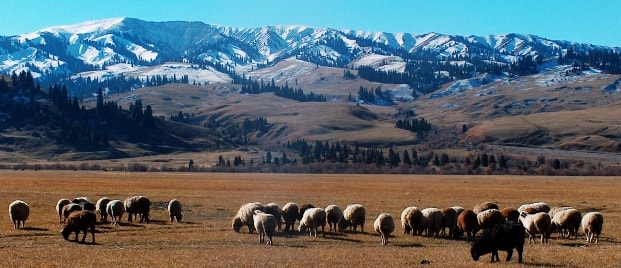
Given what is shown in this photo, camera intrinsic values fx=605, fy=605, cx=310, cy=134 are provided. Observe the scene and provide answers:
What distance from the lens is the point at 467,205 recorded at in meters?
55.9

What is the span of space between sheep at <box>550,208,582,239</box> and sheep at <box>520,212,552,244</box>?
70.4 inches

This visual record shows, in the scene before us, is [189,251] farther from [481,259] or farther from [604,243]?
[604,243]

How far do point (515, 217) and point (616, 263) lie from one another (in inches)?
456

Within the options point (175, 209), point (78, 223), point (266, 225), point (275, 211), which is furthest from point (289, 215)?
point (78, 223)

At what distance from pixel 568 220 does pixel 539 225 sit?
2.91 m

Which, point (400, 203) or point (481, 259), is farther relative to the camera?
point (400, 203)

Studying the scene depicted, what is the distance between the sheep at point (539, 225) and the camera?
1230 inches

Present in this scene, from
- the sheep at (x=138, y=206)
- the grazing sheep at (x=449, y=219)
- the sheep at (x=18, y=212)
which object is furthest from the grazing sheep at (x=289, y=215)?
the sheep at (x=18, y=212)

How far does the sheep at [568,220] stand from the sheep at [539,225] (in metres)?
1.79

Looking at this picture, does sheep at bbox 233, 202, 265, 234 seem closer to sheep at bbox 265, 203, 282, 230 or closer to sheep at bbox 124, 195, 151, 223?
sheep at bbox 265, 203, 282, 230

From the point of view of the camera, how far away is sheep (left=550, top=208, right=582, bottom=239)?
108ft

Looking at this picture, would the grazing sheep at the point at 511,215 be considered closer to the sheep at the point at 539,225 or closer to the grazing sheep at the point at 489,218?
the grazing sheep at the point at 489,218

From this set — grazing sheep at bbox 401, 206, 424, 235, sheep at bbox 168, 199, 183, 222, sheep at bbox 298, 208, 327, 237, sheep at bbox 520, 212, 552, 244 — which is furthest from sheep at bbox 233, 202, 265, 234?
sheep at bbox 520, 212, 552, 244

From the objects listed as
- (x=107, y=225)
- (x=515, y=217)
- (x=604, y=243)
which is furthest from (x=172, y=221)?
(x=604, y=243)
